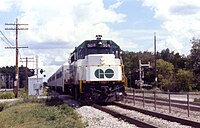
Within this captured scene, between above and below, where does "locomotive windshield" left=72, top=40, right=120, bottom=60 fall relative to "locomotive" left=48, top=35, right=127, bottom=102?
above

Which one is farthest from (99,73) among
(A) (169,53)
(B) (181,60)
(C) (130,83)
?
(A) (169,53)

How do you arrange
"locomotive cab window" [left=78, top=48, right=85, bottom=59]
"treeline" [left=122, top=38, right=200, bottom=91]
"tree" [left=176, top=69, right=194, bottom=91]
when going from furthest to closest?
"treeline" [left=122, top=38, right=200, bottom=91] < "tree" [left=176, top=69, right=194, bottom=91] < "locomotive cab window" [left=78, top=48, right=85, bottom=59]

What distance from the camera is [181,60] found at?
106125 millimetres

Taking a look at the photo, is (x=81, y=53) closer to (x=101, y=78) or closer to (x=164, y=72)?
(x=101, y=78)

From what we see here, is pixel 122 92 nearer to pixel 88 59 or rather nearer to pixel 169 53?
pixel 88 59

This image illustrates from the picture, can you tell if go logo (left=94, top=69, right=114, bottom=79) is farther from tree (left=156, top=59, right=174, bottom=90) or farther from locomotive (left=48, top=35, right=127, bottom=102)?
tree (left=156, top=59, right=174, bottom=90)

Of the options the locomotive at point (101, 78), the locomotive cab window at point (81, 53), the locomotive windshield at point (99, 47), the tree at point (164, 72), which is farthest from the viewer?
the tree at point (164, 72)

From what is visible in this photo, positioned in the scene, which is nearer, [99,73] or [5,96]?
[99,73]

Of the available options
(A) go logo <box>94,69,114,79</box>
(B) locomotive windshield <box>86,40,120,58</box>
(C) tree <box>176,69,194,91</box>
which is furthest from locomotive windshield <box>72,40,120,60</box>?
(C) tree <box>176,69,194,91</box>

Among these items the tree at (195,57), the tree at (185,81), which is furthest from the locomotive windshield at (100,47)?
the tree at (195,57)

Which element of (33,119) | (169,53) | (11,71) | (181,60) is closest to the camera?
(33,119)

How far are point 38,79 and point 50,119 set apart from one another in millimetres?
38691

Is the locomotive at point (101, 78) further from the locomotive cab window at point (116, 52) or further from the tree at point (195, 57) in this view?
the tree at point (195, 57)

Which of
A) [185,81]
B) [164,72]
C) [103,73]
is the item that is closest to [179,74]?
[185,81]
